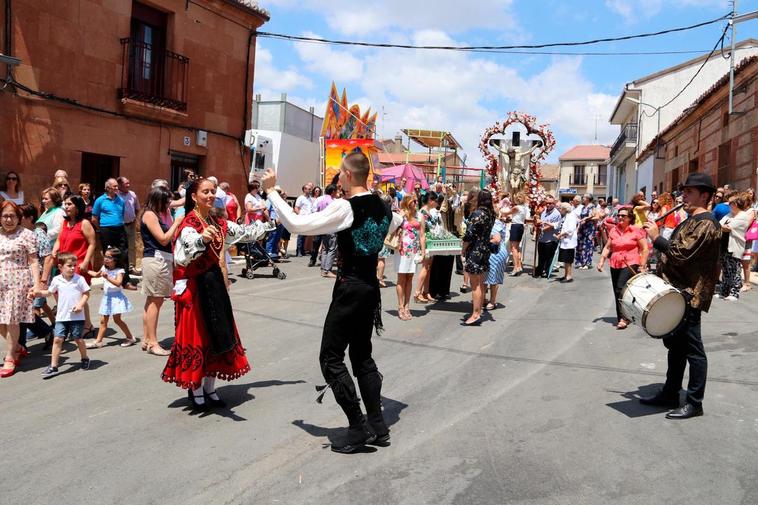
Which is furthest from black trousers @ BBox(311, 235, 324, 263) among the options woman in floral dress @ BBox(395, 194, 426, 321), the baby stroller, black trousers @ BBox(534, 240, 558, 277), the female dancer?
Answer: the female dancer

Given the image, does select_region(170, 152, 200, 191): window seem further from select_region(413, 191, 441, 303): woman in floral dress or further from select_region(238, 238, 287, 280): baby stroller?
select_region(413, 191, 441, 303): woman in floral dress

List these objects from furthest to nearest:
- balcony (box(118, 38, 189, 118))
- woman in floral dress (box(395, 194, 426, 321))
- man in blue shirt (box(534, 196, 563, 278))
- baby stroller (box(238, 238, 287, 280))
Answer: balcony (box(118, 38, 189, 118)) → man in blue shirt (box(534, 196, 563, 278)) → baby stroller (box(238, 238, 287, 280)) → woman in floral dress (box(395, 194, 426, 321))

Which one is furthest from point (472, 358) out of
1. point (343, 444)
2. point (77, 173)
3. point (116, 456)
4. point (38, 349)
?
point (77, 173)

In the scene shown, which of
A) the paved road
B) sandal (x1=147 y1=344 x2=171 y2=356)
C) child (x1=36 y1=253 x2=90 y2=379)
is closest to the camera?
Answer: the paved road

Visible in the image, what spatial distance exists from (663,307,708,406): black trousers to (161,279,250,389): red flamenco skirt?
3.56m

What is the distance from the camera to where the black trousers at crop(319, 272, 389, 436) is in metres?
4.30

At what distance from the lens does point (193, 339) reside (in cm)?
490

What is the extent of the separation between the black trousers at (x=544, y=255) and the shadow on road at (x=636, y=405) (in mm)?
7763

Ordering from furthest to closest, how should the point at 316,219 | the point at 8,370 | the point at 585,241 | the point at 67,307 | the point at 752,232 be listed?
the point at 585,241, the point at 752,232, the point at 67,307, the point at 8,370, the point at 316,219

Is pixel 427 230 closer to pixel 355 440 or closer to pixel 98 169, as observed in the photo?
pixel 355 440

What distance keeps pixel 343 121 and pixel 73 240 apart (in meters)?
19.4

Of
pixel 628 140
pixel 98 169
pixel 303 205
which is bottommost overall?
pixel 303 205

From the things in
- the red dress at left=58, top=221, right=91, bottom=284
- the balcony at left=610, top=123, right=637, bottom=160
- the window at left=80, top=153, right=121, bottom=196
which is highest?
the balcony at left=610, top=123, right=637, bottom=160

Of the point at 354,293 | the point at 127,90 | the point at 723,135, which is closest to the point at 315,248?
the point at 127,90
